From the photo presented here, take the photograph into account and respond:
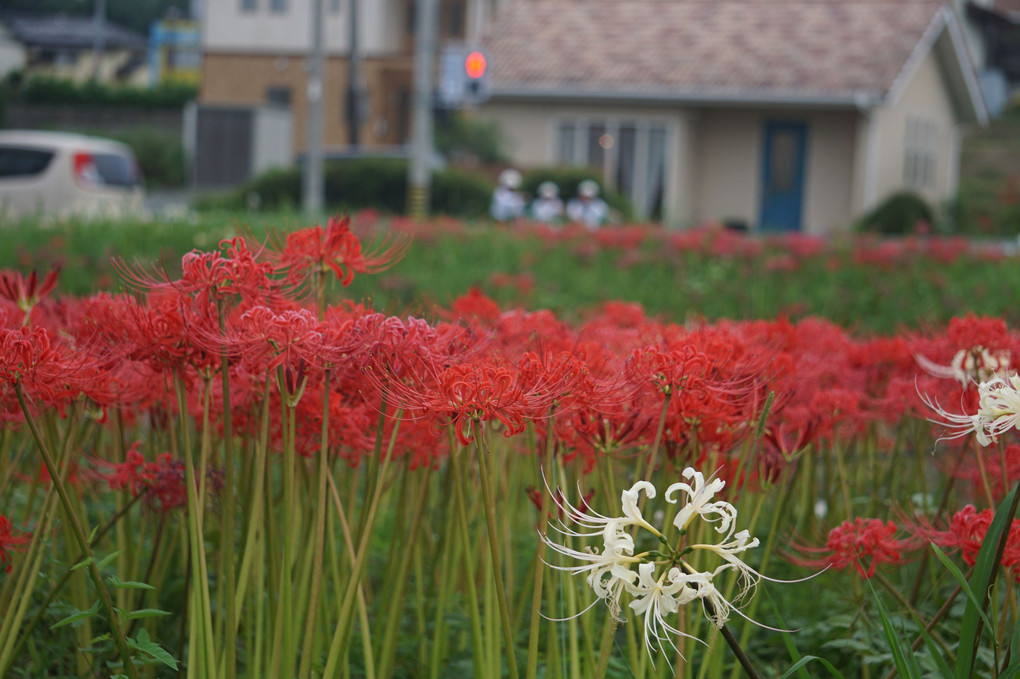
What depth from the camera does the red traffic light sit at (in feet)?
59.8

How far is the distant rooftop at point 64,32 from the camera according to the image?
153ft

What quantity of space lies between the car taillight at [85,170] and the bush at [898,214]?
1520 cm

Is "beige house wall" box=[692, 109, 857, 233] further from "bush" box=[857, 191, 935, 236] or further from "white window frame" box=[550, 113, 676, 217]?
"bush" box=[857, 191, 935, 236]

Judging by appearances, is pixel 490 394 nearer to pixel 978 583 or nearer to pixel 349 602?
pixel 349 602

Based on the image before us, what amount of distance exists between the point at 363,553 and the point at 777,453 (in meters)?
0.91

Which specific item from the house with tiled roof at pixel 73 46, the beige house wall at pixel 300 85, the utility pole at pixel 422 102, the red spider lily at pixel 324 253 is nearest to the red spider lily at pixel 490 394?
the red spider lily at pixel 324 253

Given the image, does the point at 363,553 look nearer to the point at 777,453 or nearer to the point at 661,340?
the point at 661,340

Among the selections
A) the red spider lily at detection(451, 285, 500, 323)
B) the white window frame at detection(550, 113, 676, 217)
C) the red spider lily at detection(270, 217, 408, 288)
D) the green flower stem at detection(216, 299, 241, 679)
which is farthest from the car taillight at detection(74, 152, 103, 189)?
the green flower stem at detection(216, 299, 241, 679)

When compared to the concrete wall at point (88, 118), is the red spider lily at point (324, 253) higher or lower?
lower

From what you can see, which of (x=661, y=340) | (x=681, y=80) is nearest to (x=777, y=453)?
(x=661, y=340)

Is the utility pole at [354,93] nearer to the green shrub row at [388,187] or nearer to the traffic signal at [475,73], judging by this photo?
the green shrub row at [388,187]

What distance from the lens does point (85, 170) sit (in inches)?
816

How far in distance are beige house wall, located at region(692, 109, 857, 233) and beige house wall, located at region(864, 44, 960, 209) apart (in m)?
0.79

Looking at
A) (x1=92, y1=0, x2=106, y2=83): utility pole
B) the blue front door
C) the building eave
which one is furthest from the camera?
(x1=92, y1=0, x2=106, y2=83): utility pole
